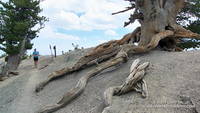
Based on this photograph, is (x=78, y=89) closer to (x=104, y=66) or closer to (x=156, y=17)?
(x=104, y=66)

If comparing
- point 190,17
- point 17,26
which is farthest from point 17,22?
point 190,17

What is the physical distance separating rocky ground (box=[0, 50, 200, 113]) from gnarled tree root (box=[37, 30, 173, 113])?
163 mm

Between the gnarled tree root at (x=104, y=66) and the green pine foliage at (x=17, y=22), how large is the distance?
13.6m

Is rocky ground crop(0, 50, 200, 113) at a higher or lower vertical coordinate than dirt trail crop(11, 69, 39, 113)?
higher

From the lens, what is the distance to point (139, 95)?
26.9 ft

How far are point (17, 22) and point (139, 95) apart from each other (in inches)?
693

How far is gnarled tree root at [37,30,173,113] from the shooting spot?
9399mm

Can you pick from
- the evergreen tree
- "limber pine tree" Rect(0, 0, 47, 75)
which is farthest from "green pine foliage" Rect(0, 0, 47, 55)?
the evergreen tree

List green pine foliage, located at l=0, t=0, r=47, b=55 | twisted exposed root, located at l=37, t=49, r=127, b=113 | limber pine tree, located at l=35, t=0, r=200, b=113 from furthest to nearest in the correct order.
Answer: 1. green pine foliage, located at l=0, t=0, r=47, b=55
2. limber pine tree, located at l=35, t=0, r=200, b=113
3. twisted exposed root, located at l=37, t=49, r=127, b=113

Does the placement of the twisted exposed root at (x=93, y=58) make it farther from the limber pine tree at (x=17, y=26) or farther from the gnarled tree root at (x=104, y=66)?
the limber pine tree at (x=17, y=26)

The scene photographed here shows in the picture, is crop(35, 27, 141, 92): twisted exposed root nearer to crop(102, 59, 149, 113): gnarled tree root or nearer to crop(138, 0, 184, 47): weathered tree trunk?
crop(138, 0, 184, 47): weathered tree trunk

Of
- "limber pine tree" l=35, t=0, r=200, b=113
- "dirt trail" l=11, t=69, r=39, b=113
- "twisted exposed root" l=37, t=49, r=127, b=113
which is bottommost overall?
"dirt trail" l=11, t=69, r=39, b=113

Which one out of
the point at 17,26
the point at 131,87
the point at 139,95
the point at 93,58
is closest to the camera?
the point at 139,95

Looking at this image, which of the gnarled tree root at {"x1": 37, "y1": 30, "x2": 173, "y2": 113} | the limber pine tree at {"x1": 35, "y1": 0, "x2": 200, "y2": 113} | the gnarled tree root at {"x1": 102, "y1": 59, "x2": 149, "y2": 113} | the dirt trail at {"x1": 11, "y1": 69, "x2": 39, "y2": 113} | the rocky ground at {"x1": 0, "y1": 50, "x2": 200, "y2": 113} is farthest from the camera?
the limber pine tree at {"x1": 35, "y1": 0, "x2": 200, "y2": 113}
